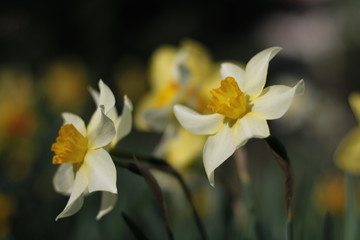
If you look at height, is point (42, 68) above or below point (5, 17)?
below

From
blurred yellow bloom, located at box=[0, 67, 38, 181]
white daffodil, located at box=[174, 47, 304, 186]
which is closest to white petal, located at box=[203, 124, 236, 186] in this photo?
white daffodil, located at box=[174, 47, 304, 186]

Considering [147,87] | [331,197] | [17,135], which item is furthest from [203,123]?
[147,87]

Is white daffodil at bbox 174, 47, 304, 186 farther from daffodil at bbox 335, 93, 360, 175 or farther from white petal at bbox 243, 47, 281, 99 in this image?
daffodil at bbox 335, 93, 360, 175

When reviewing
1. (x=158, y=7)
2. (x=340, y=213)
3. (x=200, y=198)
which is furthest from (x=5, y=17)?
(x=340, y=213)

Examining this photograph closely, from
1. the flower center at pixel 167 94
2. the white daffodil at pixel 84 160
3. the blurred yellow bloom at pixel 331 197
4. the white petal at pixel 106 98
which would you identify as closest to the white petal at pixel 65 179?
the white daffodil at pixel 84 160

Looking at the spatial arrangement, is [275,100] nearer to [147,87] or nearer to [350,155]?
[350,155]

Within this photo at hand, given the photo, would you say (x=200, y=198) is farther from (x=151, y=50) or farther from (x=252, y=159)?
(x=151, y=50)
